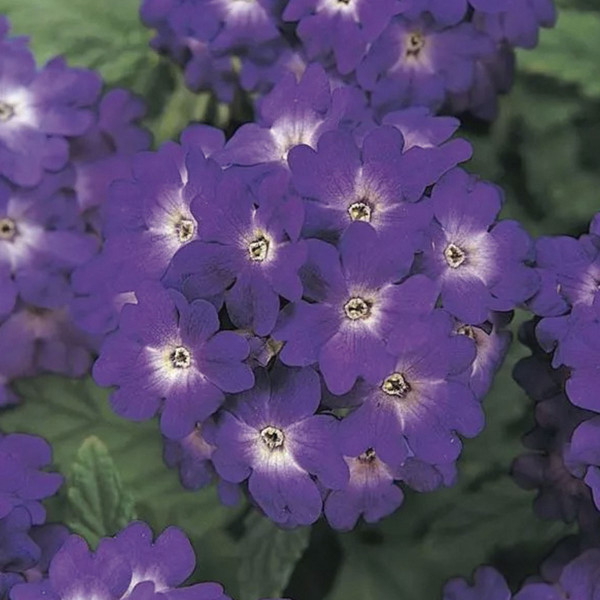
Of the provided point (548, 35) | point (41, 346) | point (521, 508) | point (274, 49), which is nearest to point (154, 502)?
point (41, 346)

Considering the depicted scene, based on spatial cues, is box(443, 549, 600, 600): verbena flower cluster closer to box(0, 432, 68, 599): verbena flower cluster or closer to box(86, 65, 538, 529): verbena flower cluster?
box(86, 65, 538, 529): verbena flower cluster

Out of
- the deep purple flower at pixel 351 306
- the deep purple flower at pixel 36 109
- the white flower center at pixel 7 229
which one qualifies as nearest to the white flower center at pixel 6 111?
the deep purple flower at pixel 36 109

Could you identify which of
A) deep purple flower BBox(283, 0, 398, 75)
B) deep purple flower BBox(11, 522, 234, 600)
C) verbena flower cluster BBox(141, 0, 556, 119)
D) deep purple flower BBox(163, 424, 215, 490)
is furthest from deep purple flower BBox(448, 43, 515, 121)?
deep purple flower BBox(11, 522, 234, 600)

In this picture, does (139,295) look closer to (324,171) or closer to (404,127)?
(324,171)

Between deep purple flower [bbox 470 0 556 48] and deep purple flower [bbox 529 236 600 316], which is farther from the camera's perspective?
deep purple flower [bbox 470 0 556 48]

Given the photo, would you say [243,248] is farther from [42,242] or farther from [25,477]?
[42,242]

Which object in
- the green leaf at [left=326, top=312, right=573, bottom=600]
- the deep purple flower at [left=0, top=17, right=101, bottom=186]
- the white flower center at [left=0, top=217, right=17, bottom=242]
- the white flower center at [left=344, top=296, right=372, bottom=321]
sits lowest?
the green leaf at [left=326, top=312, right=573, bottom=600]

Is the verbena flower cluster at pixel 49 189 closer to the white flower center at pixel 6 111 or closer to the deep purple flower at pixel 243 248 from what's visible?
the white flower center at pixel 6 111
